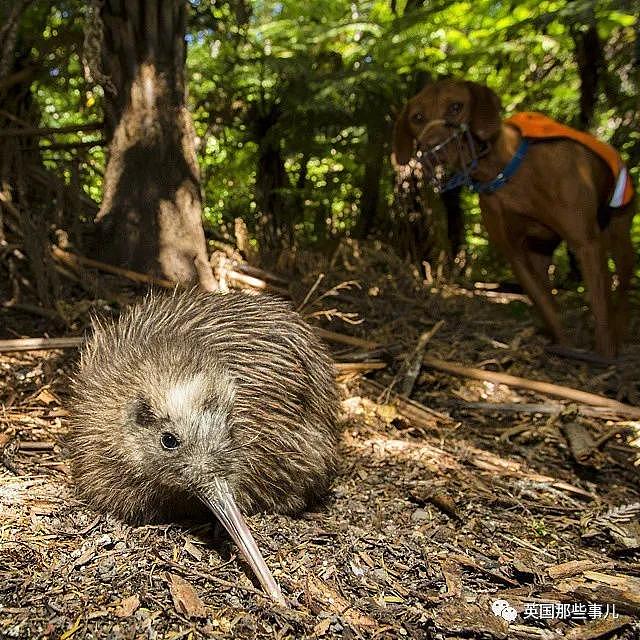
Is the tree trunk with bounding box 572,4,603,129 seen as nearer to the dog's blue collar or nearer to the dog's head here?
the dog's blue collar

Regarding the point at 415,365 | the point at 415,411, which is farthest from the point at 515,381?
the point at 415,411

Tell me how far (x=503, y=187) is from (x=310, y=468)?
245 centimetres

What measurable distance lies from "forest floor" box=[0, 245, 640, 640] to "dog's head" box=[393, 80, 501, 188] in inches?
47.7

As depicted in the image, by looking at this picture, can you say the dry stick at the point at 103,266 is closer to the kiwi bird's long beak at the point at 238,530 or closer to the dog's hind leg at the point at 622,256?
the kiwi bird's long beak at the point at 238,530

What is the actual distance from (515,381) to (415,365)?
572 millimetres

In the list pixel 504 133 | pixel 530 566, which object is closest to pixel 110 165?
pixel 504 133

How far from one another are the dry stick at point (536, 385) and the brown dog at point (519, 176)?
805 millimetres

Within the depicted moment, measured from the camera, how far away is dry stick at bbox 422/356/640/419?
3.35 metres

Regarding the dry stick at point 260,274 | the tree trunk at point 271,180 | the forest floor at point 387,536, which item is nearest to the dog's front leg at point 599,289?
the forest floor at point 387,536

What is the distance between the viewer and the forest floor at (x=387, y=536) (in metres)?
1.64

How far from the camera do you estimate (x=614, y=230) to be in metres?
4.34

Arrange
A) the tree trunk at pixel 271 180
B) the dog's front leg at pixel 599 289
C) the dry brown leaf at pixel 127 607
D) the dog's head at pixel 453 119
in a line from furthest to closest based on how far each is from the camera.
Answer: the tree trunk at pixel 271 180, the dog's front leg at pixel 599 289, the dog's head at pixel 453 119, the dry brown leaf at pixel 127 607

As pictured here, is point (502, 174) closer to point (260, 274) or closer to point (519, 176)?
point (519, 176)

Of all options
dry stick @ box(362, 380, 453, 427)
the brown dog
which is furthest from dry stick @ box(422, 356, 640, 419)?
the brown dog
